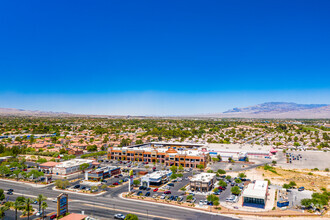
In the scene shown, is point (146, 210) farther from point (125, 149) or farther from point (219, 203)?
point (125, 149)

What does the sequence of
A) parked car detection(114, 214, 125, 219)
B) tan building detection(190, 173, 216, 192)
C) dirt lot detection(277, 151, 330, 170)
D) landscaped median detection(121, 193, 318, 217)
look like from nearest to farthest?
parked car detection(114, 214, 125, 219), landscaped median detection(121, 193, 318, 217), tan building detection(190, 173, 216, 192), dirt lot detection(277, 151, 330, 170)

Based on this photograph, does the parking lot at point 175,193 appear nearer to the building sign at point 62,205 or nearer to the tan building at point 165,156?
the building sign at point 62,205

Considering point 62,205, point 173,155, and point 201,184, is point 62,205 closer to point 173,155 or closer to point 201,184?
point 201,184

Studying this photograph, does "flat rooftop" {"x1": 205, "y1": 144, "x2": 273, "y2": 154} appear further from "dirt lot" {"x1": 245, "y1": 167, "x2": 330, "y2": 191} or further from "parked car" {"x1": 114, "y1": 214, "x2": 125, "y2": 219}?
"parked car" {"x1": 114, "y1": 214, "x2": 125, "y2": 219}

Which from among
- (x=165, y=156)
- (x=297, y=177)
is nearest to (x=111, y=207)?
(x=165, y=156)

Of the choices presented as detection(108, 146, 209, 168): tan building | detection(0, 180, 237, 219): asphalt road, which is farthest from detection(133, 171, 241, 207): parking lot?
detection(108, 146, 209, 168): tan building

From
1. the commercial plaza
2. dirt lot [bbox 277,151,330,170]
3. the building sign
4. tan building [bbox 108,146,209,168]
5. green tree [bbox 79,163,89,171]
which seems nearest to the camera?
the building sign
